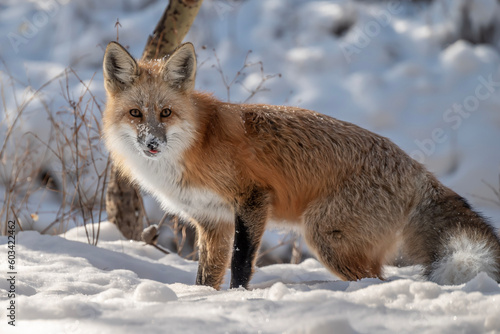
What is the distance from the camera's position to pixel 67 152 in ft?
21.1

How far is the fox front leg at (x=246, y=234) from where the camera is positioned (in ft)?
9.31

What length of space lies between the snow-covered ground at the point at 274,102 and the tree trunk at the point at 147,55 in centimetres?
23

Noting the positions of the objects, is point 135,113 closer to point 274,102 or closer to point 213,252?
point 213,252

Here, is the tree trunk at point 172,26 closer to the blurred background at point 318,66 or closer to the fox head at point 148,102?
the fox head at point 148,102

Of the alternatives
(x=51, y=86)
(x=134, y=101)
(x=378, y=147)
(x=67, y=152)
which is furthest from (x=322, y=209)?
(x=51, y=86)

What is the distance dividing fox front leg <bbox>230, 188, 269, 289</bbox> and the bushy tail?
0.97 metres

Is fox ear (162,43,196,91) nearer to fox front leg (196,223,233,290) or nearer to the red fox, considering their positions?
the red fox

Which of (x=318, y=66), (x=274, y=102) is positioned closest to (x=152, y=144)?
(x=274, y=102)

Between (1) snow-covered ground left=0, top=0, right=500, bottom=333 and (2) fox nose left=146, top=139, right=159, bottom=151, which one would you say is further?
(2) fox nose left=146, top=139, right=159, bottom=151

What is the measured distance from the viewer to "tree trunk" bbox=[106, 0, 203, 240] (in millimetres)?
4305

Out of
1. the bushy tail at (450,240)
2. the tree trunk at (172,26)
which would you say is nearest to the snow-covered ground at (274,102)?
the bushy tail at (450,240)

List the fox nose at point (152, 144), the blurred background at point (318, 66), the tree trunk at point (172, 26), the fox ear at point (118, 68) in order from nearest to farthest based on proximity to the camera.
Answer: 1. the fox nose at point (152, 144)
2. the fox ear at point (118, 68)
3. the tree trunk at point (172, 26)
4. the blurred background at point (318, 66)

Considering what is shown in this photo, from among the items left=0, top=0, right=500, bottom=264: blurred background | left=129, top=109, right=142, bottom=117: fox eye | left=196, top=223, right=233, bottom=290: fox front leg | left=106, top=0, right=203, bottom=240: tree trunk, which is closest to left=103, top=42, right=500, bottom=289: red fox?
left=129, top=109, right=142, bottom=117: fox eye

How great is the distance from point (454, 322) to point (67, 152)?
591 centimetres
